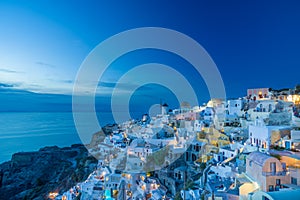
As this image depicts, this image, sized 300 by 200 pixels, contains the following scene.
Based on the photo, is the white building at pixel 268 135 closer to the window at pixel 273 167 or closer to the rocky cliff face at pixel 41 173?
the window at pixel 273 167

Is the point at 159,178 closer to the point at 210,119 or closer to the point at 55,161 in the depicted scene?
the point at 210,119

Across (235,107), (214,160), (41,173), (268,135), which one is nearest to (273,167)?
(268,135)

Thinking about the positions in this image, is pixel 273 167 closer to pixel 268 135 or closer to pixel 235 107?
pixel 268 135

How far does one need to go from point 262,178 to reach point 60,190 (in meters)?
18.5

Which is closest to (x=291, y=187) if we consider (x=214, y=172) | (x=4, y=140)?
(x=214, y=172)

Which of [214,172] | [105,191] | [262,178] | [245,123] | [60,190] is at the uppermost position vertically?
[245,123]

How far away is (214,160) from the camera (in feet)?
40.1

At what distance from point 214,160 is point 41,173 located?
934 inches

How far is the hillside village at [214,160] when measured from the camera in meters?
6.48

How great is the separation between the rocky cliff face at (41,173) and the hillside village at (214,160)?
3780mm

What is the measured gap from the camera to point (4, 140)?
57.3m

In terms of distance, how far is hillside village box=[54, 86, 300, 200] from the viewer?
6.48m

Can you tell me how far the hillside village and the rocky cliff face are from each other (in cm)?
378

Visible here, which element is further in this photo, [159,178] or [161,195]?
[159,178]
